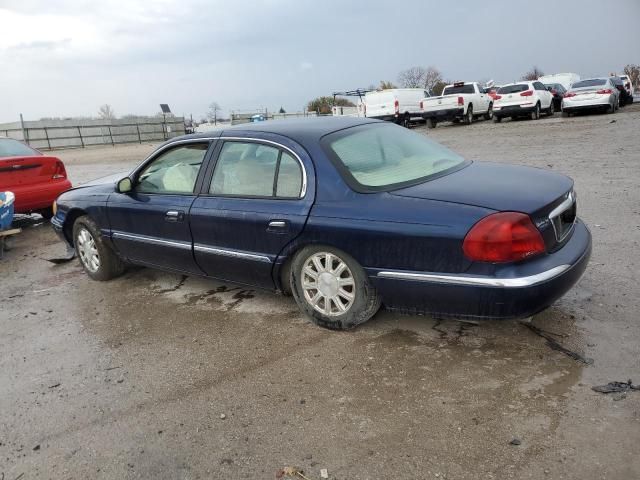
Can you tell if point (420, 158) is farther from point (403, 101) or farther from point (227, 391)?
point (403, 101)

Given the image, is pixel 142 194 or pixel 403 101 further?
pixel 403 101

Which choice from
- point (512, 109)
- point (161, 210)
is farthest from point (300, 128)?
point (512, 109)

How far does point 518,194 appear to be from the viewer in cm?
319

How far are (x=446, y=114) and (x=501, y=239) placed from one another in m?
21.4

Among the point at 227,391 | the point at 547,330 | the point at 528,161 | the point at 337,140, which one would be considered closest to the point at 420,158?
the point at 337,140

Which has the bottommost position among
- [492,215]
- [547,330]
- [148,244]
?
[547,330]

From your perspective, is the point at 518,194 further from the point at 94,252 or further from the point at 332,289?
the point at 94,252

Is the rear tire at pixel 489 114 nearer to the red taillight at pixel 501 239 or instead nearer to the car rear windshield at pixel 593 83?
the car rear windshield at pixel 593 83

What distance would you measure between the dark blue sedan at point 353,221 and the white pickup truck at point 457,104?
19.8 metres

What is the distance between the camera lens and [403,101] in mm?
26109

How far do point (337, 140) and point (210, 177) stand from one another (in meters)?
1.09

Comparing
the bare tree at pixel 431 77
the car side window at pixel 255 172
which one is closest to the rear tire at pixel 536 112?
the car side window at pixel 255 172

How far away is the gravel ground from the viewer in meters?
2.47

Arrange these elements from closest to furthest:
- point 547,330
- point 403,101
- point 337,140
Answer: point 547,330 < point 337,140 < point 403,101
